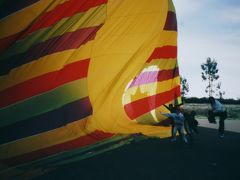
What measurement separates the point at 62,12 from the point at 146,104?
6.94m

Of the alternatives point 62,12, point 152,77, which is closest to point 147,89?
point 152,77

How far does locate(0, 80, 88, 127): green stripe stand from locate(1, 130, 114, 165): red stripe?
26.0 inches

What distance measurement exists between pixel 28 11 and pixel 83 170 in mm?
3052

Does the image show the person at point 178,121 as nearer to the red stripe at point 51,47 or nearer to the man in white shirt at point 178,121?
the man in white shirt at point 178,121

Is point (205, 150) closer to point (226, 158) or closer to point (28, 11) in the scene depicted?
point (226, 158)

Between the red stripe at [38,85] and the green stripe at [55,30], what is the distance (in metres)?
0.59

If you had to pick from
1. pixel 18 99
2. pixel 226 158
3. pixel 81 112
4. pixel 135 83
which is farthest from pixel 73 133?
pixel 135 83

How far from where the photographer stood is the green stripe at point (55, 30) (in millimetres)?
6436

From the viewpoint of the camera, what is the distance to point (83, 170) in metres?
6.45

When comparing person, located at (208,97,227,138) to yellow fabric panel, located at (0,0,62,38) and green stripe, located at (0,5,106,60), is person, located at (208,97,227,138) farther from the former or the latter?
yellow fabric panel, located at (0,0,62,38)

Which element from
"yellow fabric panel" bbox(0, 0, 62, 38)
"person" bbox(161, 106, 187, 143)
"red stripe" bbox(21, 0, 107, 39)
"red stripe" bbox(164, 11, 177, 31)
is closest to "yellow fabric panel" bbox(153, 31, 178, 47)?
"red stripe" bbox(164, 11, 177, 31)

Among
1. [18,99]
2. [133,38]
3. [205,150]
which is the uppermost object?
[133,38]

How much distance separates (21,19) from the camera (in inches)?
258

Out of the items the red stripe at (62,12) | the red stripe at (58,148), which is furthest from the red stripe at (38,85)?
the red stripe at (58,148)
